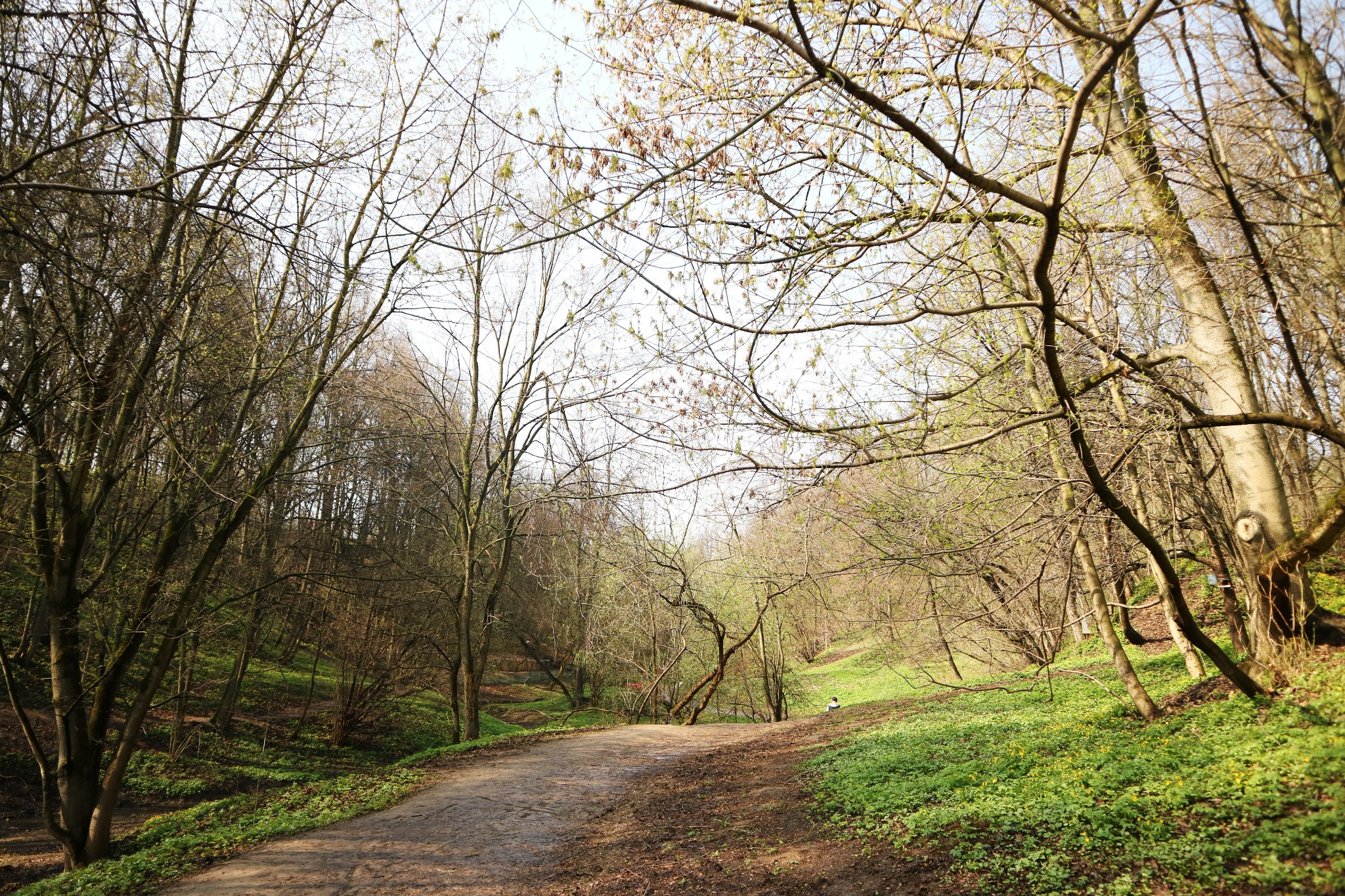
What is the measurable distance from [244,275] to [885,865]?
10.2m

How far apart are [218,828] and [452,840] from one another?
265 centimetres

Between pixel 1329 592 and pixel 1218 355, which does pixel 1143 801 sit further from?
pixel 1329 592

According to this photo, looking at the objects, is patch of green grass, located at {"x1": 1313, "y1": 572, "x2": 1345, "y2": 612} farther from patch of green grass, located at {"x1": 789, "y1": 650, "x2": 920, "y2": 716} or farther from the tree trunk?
patch of green grass, located at {"x1": 789, "y1": 650, "x2": 920, "y2": 716}

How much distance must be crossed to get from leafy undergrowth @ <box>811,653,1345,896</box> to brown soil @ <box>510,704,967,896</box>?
30 cm

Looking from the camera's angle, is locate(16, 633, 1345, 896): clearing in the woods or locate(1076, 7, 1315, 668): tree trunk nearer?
locate(16, 633, 1345, 896): clearing in the woods

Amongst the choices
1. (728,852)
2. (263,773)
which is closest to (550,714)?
(263,773)

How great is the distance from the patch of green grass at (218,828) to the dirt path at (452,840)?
0.33 metres

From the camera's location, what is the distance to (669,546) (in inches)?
557

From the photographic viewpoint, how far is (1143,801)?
388cm

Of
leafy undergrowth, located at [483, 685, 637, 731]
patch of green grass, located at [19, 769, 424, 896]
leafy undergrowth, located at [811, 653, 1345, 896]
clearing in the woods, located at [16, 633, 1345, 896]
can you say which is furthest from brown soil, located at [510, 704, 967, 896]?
leafy undergrowth, located at [483, 685, 637, 731]

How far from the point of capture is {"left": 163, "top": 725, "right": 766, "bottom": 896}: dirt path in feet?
16.3

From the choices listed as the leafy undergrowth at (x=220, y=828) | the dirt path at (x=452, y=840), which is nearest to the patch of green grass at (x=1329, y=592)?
the dirt path at (x=452, y=840)

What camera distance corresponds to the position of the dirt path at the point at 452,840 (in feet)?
16.3

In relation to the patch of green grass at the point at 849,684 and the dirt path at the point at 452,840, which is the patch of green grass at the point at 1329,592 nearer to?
the dirt path at the point at 452,840
